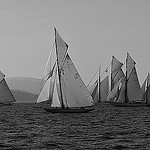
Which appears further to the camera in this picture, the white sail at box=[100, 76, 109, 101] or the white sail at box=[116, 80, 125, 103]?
the white sail at box=[100, 76, 109, 101]

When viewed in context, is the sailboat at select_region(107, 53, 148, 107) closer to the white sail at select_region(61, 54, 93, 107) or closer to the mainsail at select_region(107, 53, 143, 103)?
the mainsail at select_region(107, 53, 143, 103)

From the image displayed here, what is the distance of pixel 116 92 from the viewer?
487 ft

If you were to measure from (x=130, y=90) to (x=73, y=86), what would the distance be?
181 ft

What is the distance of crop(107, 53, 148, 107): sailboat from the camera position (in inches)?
5399

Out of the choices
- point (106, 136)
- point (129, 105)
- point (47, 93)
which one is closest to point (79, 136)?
point (106, 136)

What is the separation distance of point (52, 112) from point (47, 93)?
3728cm

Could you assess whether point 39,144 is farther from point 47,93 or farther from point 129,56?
point 129,56

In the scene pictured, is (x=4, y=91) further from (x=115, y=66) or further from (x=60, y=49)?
(x=60, y=49)

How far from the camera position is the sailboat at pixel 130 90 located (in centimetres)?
13712

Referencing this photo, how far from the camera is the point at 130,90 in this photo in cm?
13825

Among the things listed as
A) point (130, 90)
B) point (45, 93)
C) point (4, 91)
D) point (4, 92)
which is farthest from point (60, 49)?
point (4, 92)

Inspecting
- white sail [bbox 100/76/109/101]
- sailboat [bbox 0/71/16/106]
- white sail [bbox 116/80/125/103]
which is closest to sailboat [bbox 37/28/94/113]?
white sail [bbox 116/80/125/103]

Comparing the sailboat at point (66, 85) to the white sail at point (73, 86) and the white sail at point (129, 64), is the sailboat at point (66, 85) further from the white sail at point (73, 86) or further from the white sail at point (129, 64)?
the white sail at point (129, 64)

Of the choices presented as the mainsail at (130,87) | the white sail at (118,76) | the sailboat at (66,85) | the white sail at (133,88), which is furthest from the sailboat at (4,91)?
the sailboat at (66,85)
